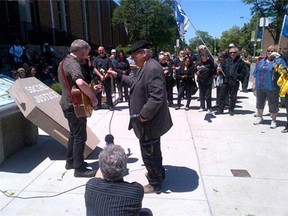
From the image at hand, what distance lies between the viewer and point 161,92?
3496mm

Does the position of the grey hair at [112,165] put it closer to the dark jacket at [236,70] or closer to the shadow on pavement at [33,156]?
the shadow on pavement at [33,156]

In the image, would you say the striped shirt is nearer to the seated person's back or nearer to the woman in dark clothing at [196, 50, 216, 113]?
the seated person's back

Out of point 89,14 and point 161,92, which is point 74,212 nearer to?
point 161,92

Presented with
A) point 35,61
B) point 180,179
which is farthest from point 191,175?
point 35,61

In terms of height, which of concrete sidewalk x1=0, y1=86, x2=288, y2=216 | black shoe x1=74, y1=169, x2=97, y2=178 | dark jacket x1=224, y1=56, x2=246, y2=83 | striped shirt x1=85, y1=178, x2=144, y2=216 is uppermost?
dark jacket x1=224, y1=56, x2=246, y2=83

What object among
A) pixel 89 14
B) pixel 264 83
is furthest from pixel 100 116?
pixel 89 14

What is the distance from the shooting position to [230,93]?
27.1ft

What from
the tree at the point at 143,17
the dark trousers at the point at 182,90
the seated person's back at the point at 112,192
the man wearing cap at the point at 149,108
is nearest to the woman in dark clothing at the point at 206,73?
the dark trousers at the point at 182,90

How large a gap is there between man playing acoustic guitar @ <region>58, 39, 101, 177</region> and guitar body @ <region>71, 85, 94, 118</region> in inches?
2.0

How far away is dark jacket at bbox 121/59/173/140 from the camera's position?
3.47 metres

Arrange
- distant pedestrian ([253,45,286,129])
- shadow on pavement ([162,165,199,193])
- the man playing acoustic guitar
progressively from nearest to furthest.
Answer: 1. the man playing acoustic guitar
2. shadow on pavement ([162,165,199,193])
3. distant pedestrian ([253,45,286,129])

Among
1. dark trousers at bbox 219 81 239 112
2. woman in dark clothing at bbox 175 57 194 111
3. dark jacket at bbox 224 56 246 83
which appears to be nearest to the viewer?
dark jacket at bbox 224 56 246 83

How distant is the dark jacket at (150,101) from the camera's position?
3.47 metres

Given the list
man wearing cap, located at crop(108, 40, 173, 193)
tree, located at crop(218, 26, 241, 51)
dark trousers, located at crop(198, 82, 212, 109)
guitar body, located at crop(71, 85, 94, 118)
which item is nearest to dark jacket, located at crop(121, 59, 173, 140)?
man wearing cap, located at crop(108, 40, 173, 193)
